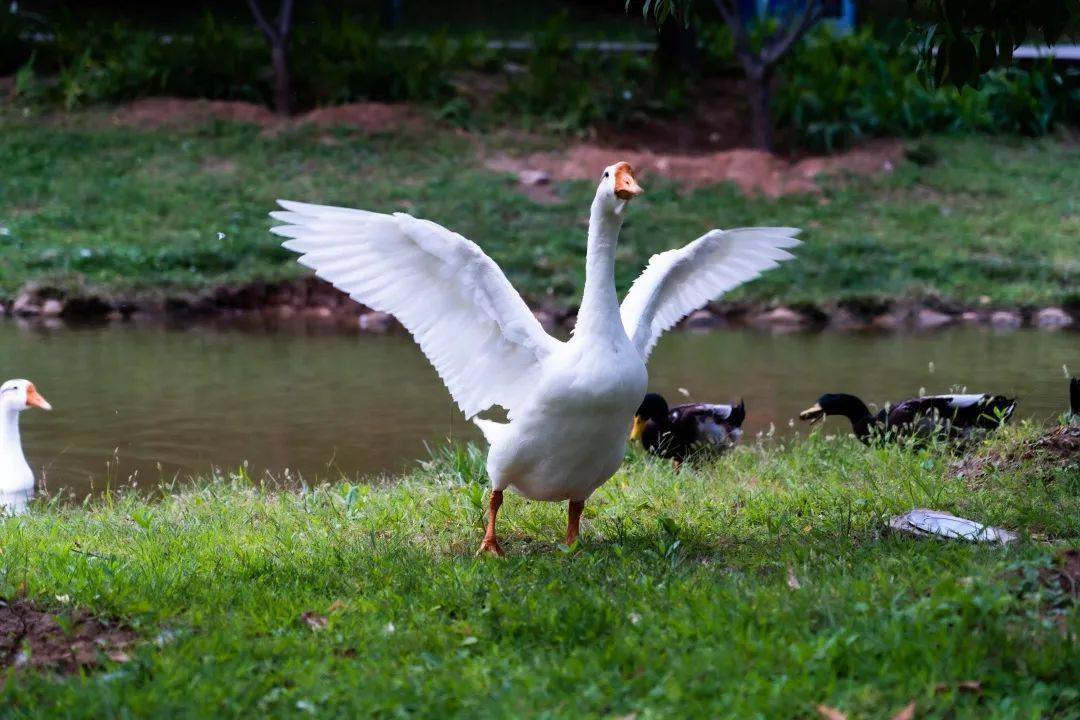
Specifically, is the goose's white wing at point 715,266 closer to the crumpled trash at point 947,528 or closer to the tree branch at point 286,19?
the crumpled trash at point 947,528

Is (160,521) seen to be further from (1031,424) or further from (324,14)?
(324,14)

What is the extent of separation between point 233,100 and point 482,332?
16309mm

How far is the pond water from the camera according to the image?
857 centimetres

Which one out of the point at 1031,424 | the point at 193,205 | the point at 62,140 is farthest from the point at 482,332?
the point at 62,140

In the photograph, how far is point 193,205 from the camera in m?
16.6

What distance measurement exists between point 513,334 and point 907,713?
2.35m

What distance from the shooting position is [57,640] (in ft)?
12.5

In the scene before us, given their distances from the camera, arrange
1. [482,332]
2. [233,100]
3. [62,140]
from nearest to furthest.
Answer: [482,332] → [62,140] → [233,100]

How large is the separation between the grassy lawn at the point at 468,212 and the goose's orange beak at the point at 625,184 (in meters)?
8.99

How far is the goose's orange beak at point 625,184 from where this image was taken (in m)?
4.83

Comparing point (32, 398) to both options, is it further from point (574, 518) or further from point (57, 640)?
point (57, 640)

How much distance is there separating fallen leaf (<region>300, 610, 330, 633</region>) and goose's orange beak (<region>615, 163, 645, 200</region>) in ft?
6.26

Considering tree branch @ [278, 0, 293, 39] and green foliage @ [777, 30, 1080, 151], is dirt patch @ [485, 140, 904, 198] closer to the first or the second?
green foliage @ [777, 30, 1080, 151]

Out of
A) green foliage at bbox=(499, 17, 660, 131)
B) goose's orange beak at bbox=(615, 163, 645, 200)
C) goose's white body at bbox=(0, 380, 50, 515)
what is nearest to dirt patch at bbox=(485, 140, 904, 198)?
green foliage at bbox=(499, 17, 660, 131)
